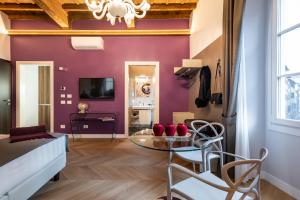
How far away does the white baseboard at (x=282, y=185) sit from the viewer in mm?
2190

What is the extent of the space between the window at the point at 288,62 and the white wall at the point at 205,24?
92 cm

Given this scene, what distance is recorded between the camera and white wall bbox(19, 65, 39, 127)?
5970mm

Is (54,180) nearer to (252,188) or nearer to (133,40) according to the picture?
(252,188)

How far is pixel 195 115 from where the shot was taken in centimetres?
468

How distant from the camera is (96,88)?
558 cm

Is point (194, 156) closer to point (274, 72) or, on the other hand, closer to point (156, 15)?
point (274, 72)

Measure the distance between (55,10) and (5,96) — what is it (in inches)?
106

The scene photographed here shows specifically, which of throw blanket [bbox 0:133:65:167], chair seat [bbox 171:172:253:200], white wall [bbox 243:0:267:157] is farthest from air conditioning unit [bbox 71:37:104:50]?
chair seat [bbox 171:172:253:200]

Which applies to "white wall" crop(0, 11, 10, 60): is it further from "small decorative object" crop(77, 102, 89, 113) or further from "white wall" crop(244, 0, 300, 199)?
"white wall" crop(244, 0, 300, 199)

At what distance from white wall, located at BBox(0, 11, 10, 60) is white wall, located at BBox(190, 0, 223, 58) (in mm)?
5073

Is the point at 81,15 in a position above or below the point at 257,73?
above

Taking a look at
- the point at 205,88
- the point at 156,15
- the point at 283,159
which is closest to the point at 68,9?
the point at 156,15

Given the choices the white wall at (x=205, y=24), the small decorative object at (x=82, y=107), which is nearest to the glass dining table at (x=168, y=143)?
the white wall at (x=205, y=24)

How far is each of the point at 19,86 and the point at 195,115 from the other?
4913 mm
